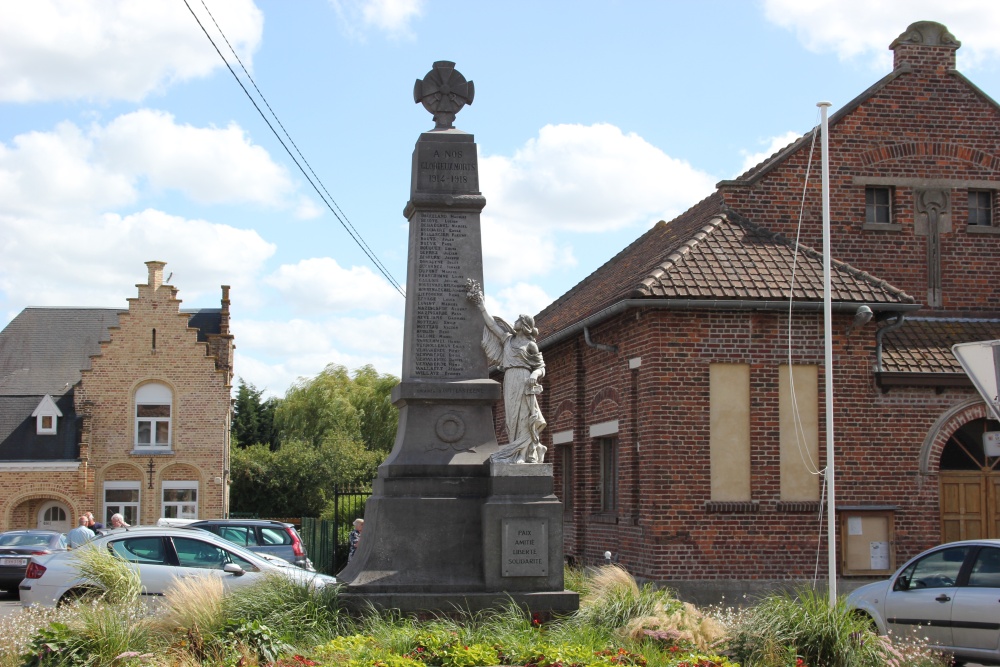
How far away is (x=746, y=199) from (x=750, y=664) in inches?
503

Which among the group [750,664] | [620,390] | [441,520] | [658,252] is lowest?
[750,664]

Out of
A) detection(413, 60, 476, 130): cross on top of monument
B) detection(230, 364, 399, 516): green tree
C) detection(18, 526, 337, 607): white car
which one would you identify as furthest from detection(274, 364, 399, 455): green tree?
detection(413, 60, 476, 130): cross on top of monument

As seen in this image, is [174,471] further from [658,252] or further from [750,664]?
[750,664]

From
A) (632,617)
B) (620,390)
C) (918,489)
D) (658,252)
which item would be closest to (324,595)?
(632,617)

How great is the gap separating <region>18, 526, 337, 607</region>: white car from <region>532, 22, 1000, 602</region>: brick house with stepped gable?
621 centimetres

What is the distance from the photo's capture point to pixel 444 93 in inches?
508

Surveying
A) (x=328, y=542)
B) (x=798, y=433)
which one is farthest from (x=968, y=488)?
(x=328, y=542)

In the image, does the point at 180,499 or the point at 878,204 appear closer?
the point at 878,204

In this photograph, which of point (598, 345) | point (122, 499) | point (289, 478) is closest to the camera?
point (598, 345)

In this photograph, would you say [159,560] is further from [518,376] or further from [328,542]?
[328,542]

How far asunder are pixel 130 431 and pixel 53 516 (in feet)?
12.7

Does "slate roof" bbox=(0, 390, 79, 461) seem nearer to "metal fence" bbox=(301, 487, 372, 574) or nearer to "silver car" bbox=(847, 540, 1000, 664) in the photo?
"metal fence" bbox=(301, 487, 372, 574)

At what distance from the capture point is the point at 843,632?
9320 millimetres

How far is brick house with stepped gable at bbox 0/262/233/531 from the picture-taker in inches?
1633
